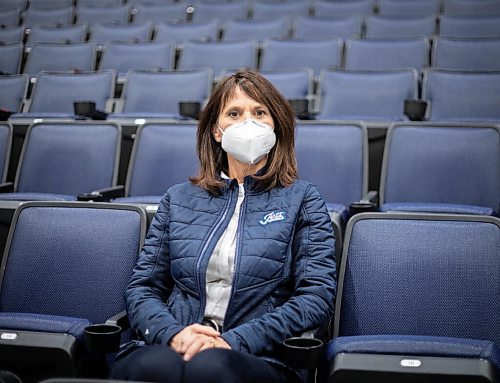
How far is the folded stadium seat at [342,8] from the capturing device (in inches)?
62.5

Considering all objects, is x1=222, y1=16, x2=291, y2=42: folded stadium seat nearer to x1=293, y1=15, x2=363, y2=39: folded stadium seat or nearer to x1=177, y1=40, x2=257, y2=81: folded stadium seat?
x1=293, y1=15, x2=363, y2=39: folded stadium seat

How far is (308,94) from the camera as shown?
1.10m

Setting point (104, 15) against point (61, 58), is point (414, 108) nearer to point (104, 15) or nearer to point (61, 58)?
point (61, 58)

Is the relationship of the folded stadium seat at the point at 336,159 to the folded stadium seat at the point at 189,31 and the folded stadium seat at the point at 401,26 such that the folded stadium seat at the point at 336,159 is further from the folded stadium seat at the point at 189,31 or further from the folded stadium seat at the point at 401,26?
the folded stadium seat at the point at 189,31

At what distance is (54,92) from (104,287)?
0.75m

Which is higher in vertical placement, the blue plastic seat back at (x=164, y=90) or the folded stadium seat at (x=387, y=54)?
the folded stadium seat at (x=387, y=54)

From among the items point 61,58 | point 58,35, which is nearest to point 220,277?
point 61,58

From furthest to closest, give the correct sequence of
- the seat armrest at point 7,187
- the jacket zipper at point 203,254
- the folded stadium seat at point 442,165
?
the seat armrest at point 7,187 → the folded stadium seat at point 442,165 → the jacket zipper at point 203,254

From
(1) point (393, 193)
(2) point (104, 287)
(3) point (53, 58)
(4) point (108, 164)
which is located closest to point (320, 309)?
(2) point (104, 287)

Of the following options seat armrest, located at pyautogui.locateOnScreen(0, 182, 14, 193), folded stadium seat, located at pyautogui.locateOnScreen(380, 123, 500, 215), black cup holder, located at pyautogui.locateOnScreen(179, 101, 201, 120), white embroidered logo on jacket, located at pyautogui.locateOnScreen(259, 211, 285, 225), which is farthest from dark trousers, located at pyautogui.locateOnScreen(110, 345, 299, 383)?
black cup holder, located at pyautogui.locateOnScreen(179, 101, 201, 120)

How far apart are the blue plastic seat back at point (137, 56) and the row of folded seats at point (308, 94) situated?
131 mm

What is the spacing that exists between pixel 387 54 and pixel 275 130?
0.76 meters

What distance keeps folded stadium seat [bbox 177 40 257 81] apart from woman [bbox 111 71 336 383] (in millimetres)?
792

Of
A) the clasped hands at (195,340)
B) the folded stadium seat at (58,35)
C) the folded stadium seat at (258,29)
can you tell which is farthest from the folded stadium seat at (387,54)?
the clasped hands at (195,340)
